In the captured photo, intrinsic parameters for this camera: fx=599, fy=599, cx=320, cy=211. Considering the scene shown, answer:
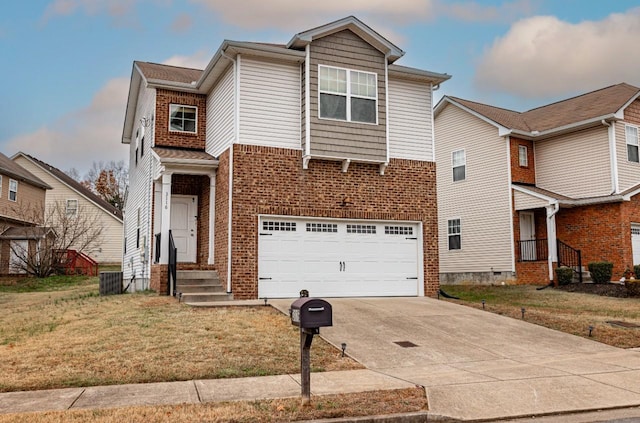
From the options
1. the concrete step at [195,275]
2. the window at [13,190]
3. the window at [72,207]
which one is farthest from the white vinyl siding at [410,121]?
the window at [72,207]

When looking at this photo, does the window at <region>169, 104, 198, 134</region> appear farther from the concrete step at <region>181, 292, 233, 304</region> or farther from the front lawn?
the front lawn

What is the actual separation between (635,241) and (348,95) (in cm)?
1316

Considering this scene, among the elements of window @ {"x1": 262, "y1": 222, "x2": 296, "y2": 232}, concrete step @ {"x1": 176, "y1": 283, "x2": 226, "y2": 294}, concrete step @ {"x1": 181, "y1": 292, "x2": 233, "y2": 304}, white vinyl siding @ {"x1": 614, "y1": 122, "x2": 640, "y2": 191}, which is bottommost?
concrete step @ {"x1": 181, "y1": 292, "x2": 233, "y2": 304}

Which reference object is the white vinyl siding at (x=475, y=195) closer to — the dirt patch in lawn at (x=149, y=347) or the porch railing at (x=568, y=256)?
the porch railing at (x=568, y=256)

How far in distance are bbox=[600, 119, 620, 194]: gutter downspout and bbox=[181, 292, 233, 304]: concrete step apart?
15.4 m

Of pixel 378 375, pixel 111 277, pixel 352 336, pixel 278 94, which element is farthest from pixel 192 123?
pixel 378 375

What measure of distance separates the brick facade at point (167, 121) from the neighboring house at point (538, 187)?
40.3ft

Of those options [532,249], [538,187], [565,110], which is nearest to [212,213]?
[532,249]

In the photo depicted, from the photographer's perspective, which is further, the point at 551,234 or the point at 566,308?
the point at 551,234

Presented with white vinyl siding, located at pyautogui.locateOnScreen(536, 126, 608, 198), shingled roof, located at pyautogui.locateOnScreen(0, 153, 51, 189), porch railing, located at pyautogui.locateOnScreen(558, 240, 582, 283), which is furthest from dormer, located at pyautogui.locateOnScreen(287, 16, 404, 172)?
shingled roof, located at pyautogui.locateOnScreen(0, 153, 51, 189)

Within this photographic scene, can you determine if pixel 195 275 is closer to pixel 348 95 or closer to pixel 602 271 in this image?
pixel 348 95

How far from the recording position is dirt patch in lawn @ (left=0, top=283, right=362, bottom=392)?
825cm

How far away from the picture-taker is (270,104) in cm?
1584

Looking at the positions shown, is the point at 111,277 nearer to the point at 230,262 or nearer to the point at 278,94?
the point at 230,262
